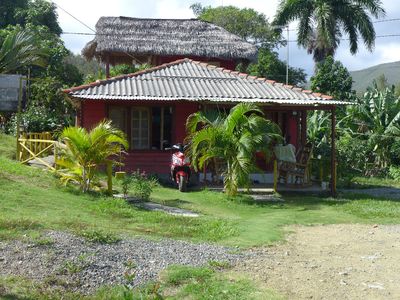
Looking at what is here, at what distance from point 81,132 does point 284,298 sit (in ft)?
25.4

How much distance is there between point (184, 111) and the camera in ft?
55.6

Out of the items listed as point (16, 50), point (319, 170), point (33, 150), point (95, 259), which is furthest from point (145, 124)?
point (95, 259)

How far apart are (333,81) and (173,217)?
706 inches

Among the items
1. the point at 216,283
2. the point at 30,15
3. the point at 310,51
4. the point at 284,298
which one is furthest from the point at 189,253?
the point at 310,51

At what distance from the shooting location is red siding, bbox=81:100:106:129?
1675 cm

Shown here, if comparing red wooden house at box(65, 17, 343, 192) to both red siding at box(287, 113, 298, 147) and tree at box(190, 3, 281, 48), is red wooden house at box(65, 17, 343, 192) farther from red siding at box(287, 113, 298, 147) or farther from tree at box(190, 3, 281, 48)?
tree at box(190, 3, 281, 48)

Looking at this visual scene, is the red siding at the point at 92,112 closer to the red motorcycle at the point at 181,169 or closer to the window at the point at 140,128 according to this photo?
the window at the point at 140,128

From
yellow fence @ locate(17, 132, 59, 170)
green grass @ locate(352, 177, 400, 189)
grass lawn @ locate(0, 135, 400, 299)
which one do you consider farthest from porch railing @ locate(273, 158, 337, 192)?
yellow fence @ locate(17, 132, 59, 170)

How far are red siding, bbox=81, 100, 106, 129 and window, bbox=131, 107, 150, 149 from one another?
A: 953 mm

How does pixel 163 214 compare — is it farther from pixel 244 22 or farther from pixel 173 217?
pixel 244 22

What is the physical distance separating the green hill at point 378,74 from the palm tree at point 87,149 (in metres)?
47.5

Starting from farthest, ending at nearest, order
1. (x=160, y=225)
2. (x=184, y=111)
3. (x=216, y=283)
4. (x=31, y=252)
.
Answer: (x=184, y=111) < (x=160, y=225) < (x=31, y=252) < (x=216, y=283)

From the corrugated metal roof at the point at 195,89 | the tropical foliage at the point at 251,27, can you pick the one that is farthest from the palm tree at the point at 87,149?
the tropical foliage at the point at 251,27

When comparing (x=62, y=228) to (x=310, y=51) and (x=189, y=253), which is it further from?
(x=310, y=51)
